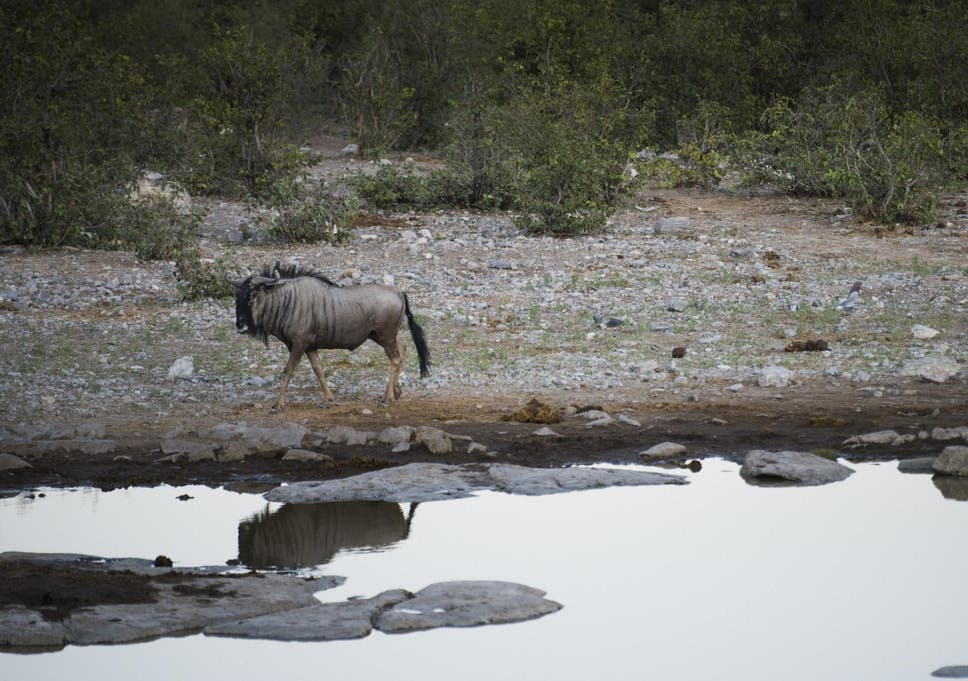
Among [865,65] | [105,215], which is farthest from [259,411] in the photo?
[865,65]

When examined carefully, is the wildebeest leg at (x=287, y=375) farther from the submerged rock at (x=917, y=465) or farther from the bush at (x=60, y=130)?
the bush at (x=60, y=130)

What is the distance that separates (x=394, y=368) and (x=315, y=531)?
3.18 metres

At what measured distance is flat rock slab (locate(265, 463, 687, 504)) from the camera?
912cm

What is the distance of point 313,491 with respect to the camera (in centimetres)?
918

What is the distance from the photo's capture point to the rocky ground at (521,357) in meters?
10.3

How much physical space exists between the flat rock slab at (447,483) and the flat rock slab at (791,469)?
0.55m

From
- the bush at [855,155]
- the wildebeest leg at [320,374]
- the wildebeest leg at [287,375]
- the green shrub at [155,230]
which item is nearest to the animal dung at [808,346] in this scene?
the wildebeest leg at [320,374]

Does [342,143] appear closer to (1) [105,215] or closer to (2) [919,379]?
(1) [105,215]

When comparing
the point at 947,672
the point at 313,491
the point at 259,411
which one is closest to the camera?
the point at 947,672

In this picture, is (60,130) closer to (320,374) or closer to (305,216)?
(305,216)

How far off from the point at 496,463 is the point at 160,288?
7.41m

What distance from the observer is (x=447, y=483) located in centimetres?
927

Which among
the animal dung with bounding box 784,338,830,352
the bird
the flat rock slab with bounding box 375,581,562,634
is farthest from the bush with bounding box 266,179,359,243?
the flat rock slab with bounding box 375,581,562,634

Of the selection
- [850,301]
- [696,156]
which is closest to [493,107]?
[696,156]
